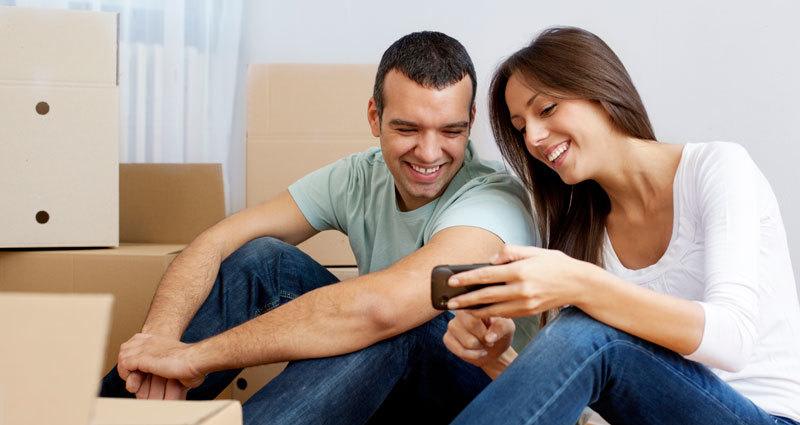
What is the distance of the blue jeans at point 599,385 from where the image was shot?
2.72ft

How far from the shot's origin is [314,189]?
144cm

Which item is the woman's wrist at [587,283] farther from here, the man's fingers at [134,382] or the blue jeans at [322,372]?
the man's fingers at [134,382]

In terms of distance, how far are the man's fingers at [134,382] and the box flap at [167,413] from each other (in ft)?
1.66

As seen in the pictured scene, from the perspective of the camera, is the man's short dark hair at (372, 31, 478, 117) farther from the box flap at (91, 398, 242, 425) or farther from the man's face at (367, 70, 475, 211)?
the box flap at (91, 398, 242, 425)

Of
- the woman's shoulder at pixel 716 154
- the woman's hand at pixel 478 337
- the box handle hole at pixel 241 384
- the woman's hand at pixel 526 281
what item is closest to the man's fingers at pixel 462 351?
the woman's hand at pixel 478 337

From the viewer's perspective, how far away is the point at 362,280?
3.49 feet

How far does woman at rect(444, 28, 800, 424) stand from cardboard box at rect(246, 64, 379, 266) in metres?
0.58

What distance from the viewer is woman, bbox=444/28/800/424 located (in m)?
0.85

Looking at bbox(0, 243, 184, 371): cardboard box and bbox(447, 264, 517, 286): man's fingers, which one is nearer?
bbox(447, 264, 517, 286): man's fingers

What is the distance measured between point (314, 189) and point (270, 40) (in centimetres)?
70

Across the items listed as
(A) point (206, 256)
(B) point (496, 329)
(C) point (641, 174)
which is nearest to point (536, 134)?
(C) point (641, 174)

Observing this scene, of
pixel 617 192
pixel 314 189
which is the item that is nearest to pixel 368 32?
pixel 314 189

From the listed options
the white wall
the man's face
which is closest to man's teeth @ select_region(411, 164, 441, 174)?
the man's face

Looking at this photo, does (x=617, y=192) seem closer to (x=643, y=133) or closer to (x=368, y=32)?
(x=643, y=133)
